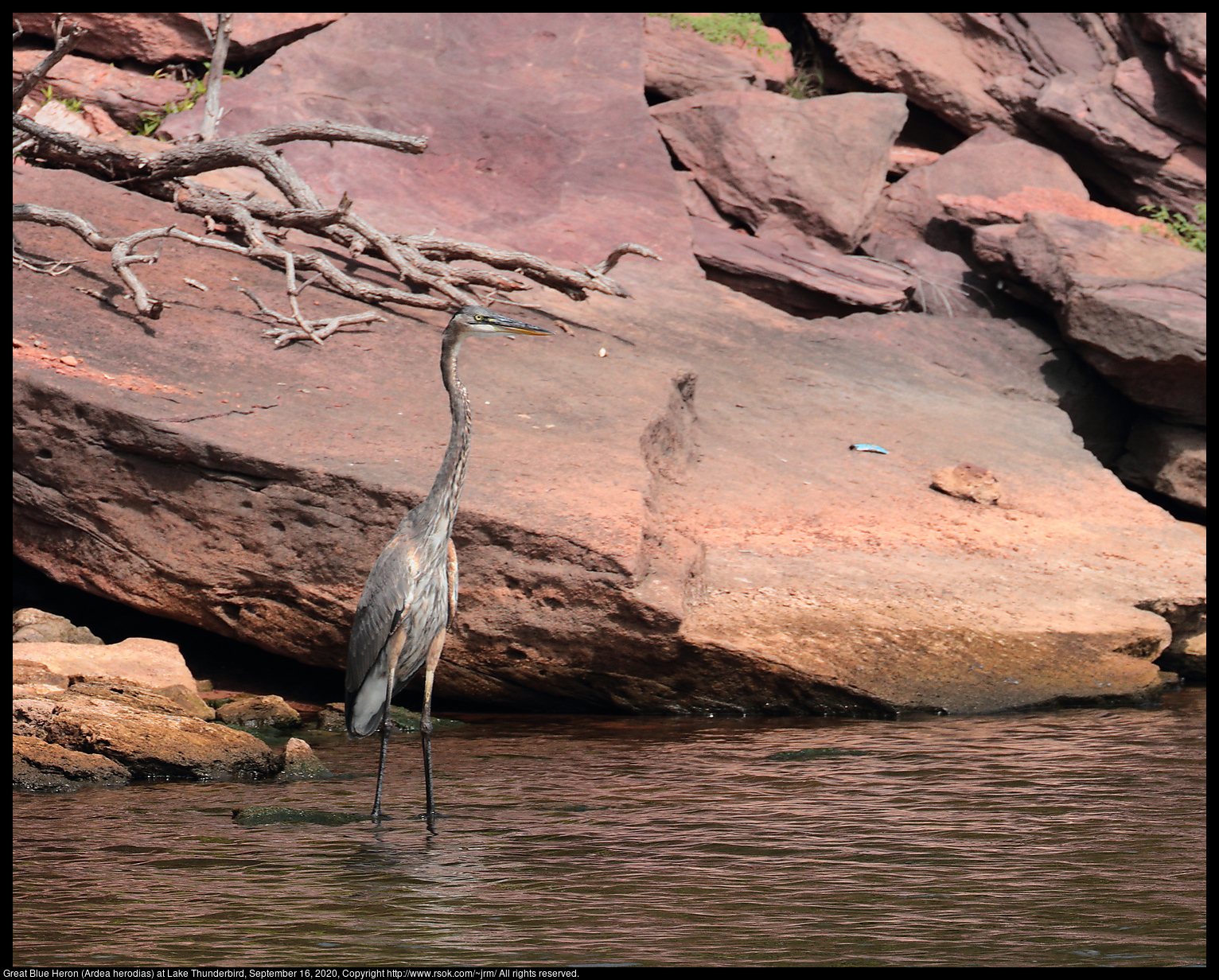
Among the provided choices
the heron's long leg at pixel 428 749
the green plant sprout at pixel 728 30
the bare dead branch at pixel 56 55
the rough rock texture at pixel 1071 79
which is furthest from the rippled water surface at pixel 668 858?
the green plant sprout at pixel 728 30

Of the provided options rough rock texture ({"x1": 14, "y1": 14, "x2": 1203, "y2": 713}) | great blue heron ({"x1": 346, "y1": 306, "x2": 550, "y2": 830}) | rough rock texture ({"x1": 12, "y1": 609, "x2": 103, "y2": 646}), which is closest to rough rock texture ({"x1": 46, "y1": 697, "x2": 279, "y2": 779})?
great blue heron ({"x1": 346, "y1": 306, "x2": 550, "y2": 830})

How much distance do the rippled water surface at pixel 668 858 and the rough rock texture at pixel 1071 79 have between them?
918cm

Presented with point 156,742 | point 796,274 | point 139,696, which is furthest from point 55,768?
point 796,274

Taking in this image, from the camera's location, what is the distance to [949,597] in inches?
283

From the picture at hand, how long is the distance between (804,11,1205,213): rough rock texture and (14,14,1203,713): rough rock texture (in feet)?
16.4

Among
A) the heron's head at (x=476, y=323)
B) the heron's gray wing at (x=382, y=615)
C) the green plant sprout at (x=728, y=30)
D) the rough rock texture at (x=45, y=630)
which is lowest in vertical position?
the rough rock texture at (x=45, y=630)

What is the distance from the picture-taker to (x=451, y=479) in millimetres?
5355

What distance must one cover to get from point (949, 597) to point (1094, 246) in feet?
18.9

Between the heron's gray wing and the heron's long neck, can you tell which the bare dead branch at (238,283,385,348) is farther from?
the heron's gray wing

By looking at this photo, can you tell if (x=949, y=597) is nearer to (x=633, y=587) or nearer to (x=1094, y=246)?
(x=633, y=587)

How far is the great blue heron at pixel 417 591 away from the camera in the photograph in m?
5.26

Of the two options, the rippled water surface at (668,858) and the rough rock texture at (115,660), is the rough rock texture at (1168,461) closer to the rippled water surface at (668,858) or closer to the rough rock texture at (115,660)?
the rippled water surface at (668,858)

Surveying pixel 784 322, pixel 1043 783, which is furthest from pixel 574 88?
pixel 1043 783

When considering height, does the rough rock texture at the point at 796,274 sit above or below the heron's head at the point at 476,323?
below
